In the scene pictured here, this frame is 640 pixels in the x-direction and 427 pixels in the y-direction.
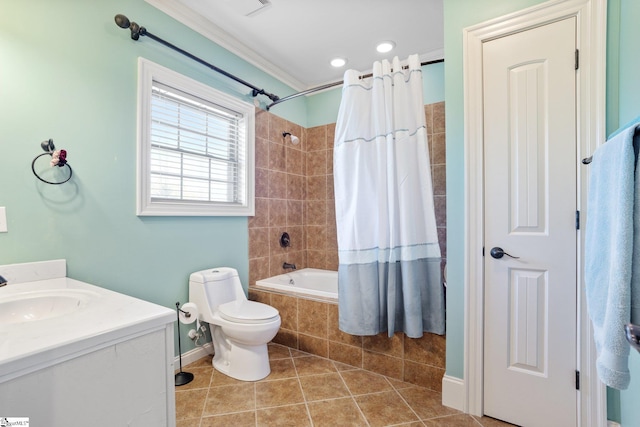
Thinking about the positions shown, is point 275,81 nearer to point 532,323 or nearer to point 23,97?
point 23,97

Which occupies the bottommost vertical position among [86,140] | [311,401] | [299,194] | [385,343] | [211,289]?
[311,401]

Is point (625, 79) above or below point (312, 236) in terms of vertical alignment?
above

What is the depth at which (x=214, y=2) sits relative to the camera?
2.01m

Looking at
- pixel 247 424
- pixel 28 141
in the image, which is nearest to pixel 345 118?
pixel 28 141

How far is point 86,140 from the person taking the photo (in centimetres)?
164

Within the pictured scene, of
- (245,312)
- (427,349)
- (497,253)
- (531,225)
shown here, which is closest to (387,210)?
(497,253)

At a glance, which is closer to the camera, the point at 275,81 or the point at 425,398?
the point at 425,398

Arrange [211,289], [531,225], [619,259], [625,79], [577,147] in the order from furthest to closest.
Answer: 1. [211,289]
2. [531,225]
3. [577,147]
4. [625,79]
5. [619,259]

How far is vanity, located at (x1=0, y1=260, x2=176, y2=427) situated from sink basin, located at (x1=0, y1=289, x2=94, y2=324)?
4 cm

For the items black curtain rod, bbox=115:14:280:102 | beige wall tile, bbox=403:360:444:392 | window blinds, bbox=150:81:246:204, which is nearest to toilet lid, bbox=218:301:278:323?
window blinds, bbox=150:81:246:204

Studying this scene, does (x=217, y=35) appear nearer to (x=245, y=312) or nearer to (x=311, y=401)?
(x=245, y=312)

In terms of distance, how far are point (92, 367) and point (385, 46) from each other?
286 centimetres

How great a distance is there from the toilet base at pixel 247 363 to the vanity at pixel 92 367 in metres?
1.12

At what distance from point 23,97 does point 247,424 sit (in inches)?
79.1
